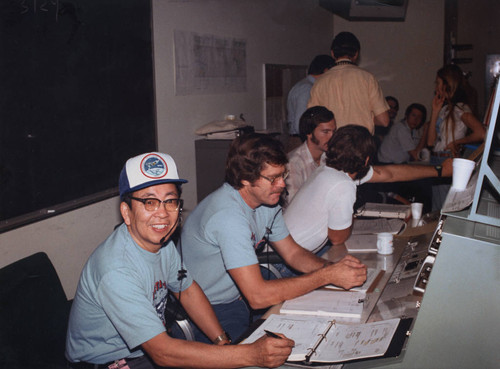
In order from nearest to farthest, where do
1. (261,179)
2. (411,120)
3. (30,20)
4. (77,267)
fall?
1. (261,179)
2. (30,20)
3. (77,267)
4. (411,120)

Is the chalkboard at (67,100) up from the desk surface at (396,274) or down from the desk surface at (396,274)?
up

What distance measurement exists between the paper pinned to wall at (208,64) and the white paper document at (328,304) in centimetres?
253

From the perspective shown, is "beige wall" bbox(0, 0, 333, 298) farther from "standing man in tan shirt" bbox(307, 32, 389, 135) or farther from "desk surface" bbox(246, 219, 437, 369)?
"desk surface" bbox(246, 219, 437, 369)

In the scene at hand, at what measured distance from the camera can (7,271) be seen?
1535 millimetres

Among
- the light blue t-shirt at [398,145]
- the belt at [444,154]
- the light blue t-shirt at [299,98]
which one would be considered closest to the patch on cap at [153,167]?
the belt at [444,154]

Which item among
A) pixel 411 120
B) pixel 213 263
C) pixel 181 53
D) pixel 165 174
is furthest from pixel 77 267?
pixel 411 120

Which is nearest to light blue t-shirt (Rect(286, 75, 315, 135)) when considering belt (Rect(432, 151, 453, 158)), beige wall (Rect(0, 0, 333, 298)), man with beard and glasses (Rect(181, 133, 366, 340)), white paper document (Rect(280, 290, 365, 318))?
beige wall (Rect(0, 0, 333, 298))

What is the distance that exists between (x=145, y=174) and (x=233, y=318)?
0.81 meters

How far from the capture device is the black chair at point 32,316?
1.46 m

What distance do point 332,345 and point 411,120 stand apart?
17.1 ft

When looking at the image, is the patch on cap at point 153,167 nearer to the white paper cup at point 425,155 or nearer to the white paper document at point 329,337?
the white paper document at point 329,337

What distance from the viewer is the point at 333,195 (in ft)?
7.68

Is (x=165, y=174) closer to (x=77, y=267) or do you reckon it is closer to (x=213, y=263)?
(x=213, y=263)

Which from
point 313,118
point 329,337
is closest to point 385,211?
point 313,118
